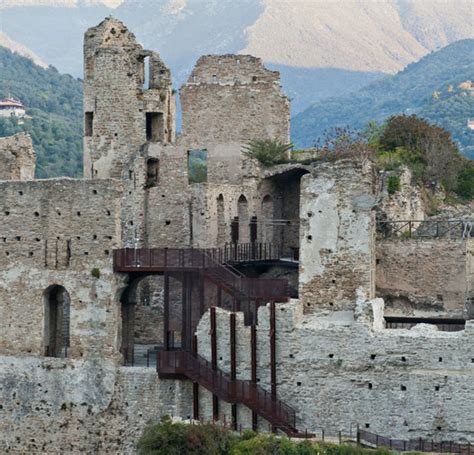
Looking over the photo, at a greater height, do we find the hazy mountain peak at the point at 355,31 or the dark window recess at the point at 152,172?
the hazy mountain peak at the point at 355,31

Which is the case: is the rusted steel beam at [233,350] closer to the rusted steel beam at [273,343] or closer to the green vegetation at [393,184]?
the rusted steel beam at [273,343]

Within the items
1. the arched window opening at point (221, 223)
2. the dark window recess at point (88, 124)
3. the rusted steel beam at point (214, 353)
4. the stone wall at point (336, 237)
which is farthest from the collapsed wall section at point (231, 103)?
the rusted steel beam at point (214, 353)

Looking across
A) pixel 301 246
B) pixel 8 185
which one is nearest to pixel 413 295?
pixel 301 246

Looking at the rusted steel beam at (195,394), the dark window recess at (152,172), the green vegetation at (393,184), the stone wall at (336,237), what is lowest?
the rusted steel beam at (195,394)

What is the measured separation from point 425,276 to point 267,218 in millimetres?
9255

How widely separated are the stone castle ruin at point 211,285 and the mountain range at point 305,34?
88.6 m

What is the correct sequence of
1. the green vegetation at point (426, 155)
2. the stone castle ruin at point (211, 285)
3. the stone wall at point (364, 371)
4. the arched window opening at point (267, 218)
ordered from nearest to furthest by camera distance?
the stone wall at point (364, 371) < the stone castle ruin at point (211, 285) < the arched window opening at point (267, 218) < the green vegetation at point (426, 155)

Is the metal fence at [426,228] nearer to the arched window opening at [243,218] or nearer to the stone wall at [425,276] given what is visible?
the stone wall at [425,276]

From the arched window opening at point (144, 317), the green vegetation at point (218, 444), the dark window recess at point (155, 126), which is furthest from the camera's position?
the dark window recess at point (155, 126)

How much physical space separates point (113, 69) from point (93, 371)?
12.7 m

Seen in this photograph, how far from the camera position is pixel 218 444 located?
46.2m

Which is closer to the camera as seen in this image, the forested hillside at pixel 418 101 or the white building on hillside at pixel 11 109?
the forested hillside at pixel 418 101

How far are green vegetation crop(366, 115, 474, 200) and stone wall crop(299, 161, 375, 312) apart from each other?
1122 cm

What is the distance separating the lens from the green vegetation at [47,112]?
331 feet
